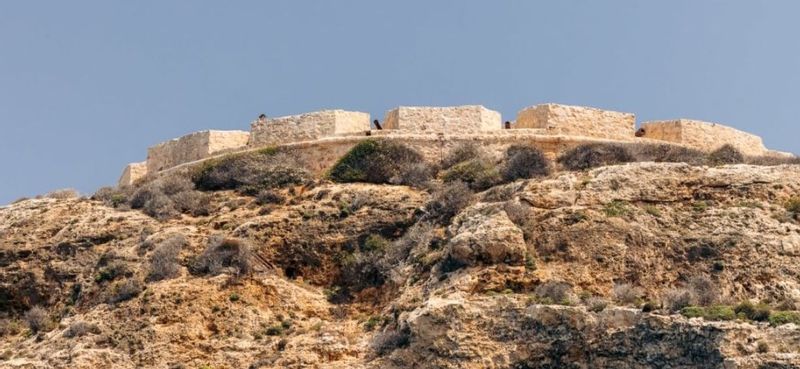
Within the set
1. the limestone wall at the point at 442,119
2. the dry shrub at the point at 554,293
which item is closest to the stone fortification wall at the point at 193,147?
the limestone wall at the point at 442,119

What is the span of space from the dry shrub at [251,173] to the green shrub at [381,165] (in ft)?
2.50

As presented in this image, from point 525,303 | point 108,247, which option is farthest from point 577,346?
point 108,247

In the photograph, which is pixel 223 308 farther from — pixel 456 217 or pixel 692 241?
pixel 692 241

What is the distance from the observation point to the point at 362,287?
2541 cm

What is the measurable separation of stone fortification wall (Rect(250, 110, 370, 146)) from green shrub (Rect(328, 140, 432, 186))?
1.80 meters

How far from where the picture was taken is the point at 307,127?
32344mm

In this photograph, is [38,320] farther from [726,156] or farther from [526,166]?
[726,156]

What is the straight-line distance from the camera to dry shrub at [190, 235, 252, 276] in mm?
25250

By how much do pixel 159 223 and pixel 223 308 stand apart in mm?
4418

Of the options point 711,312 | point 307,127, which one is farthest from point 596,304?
point 307,127

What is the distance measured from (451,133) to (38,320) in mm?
9539

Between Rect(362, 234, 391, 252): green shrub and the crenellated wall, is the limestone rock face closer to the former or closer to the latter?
Rect(362, 234, 391, 252): green shrub

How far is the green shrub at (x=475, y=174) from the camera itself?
27.6 m

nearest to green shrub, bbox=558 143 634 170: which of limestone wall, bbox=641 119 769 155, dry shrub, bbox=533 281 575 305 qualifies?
limestone wall, bbox=641 119 769 155
